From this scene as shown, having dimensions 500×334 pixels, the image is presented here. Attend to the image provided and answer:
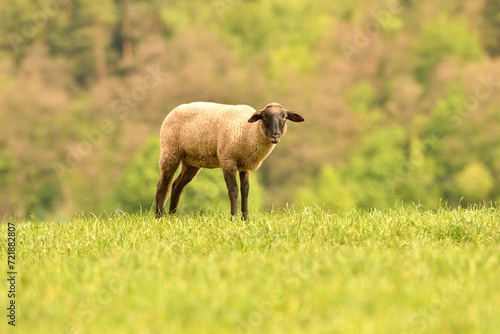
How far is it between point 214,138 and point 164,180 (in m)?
1.25

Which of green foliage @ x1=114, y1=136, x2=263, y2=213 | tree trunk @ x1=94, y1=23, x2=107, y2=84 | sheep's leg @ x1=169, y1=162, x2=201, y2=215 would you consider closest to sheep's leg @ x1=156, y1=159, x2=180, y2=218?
sheep's leg @ x1=169, y1=162, x2=201, y2=215

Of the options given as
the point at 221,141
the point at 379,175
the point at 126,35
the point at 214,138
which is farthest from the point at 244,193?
the point at 126,35

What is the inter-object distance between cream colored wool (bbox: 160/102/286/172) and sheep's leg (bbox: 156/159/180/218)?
0.07 feet

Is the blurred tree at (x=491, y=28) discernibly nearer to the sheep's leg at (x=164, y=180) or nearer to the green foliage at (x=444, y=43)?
the green foliage at (x=444, y=43)

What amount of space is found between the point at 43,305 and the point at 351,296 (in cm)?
229

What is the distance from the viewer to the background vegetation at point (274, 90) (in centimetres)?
6644

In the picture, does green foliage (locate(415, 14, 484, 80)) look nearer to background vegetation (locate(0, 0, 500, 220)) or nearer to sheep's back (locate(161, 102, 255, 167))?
background vegetation (locate(0, 0, 500, 220))

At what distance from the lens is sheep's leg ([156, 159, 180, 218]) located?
1073 cm

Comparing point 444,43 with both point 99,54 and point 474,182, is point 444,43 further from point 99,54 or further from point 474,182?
point 99,54

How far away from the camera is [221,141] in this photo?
10.0m

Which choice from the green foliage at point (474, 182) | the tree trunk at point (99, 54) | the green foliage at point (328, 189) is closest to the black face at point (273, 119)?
the green foliage at point (328, 189)

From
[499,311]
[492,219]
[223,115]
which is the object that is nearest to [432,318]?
[499,311]

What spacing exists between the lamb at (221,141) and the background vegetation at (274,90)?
4186cm

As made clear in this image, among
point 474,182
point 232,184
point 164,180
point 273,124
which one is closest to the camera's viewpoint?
point 273,124
